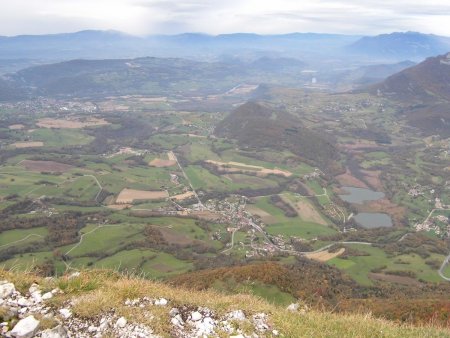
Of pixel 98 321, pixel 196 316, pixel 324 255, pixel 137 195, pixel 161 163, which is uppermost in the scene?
pixel 98 321

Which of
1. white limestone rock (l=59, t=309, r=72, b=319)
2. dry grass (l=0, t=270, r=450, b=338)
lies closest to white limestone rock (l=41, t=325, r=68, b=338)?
white limestone rock (l=59, t=309, r=72, b=319)

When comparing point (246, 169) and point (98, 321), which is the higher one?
point (98, 321)

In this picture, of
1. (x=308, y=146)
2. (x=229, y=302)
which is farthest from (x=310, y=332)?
(x=308, y=146)

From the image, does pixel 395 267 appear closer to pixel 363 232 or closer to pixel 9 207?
pixel 363 232

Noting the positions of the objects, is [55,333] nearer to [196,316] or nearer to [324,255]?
[196,316]

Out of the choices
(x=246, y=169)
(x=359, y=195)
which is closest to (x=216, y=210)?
(x=246, y=169)

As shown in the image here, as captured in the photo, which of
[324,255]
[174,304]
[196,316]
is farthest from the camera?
[324,255]
